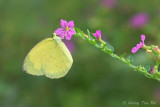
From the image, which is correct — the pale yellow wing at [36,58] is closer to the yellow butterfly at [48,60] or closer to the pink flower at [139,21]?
the yellow butterfly at [48,60]

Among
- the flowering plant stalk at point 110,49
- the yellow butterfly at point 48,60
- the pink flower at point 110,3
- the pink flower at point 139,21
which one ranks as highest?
the pink flower at point 110,3

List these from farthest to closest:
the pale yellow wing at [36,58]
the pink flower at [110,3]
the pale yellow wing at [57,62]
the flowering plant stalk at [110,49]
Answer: the pink flower at [110,3], the pale yellow wing at [36,58], the pale yellow wing at [57,62], the flowering plant stalk at [110,49]

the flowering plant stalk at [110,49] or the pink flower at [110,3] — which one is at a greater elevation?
the pink flower at [110,3]

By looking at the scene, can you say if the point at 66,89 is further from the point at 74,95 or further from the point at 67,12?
the point at 67,12

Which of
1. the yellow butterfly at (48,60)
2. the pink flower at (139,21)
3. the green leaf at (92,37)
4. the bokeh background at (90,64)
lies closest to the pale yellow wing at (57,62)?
the yellow butterfly at (48,60)

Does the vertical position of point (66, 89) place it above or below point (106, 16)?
below

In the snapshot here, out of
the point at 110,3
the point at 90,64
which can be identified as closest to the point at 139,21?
the point at 110,3

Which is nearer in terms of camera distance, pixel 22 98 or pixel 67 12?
pixel 22 98

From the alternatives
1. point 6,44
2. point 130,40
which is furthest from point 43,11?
point 130,40
